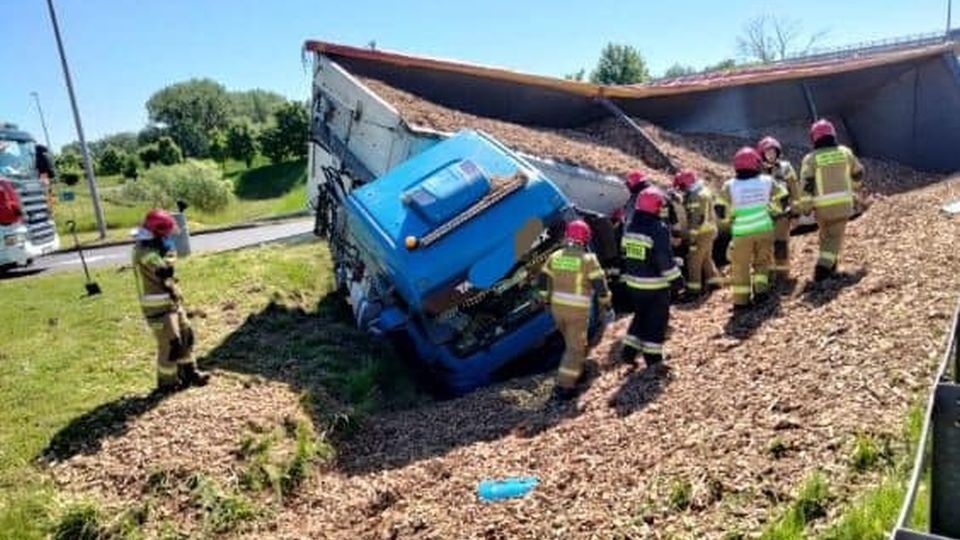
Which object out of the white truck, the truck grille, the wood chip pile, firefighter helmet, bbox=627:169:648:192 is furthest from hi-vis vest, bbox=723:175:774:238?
the truck grille

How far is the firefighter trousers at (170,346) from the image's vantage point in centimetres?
669

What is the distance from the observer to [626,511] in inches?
164

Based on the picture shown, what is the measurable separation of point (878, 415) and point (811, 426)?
315 mm

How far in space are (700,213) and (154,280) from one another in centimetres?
489

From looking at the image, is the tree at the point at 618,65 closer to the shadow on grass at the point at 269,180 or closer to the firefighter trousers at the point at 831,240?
the shadow on grass at the point at 269,180

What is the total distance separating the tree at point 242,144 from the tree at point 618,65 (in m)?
24.0

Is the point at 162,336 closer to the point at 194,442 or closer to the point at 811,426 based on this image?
the point at 194,442

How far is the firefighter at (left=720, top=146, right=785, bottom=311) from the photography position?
7.01 metres

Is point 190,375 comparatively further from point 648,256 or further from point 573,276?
point 648,256

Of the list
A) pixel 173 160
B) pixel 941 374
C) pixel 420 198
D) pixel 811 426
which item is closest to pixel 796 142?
pixel 420 198

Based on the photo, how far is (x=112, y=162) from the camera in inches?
2311

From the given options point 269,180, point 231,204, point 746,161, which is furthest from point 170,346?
point 269,180

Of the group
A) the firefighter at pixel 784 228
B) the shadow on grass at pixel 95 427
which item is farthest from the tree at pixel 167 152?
the firefighter at pixel 784 228

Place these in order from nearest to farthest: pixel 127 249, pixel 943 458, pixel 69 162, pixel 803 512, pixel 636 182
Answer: pixel 943 458 < pixel 803 512 < pixel 636 182 < pixel 127 249 < pixel 69 162
